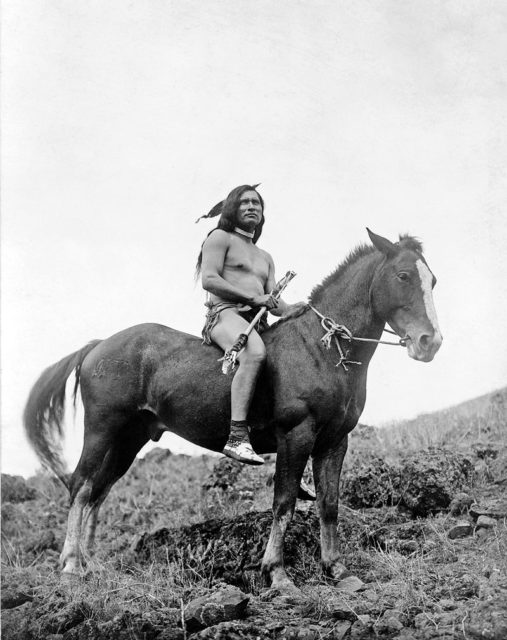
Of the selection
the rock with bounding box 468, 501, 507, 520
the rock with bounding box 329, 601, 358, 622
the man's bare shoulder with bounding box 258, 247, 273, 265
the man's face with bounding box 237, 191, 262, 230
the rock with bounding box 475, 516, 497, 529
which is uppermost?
the man's face with bounding box 237, 191, 262, 230

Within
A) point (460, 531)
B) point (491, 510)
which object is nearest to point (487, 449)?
point (491, 510)

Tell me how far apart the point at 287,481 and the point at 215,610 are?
51.1 inches

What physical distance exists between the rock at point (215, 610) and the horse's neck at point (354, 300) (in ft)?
7.93

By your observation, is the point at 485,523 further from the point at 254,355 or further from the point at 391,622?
the point at 254,355

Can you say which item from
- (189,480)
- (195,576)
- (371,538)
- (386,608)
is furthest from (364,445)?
(386,608)

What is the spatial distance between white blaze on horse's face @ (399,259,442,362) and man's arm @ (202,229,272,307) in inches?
51.5

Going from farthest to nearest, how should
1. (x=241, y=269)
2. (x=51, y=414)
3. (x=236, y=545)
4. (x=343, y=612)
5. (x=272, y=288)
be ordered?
1. (x=51, y=414)
2. (x=272, y=288)
3. (x=241, y=269)
4. (x=236, y=545)
5. (x=343, y=612)

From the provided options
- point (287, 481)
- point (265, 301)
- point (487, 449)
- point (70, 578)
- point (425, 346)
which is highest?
point (265, 301)

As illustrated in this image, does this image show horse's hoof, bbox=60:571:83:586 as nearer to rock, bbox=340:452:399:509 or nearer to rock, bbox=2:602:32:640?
rock, bbox=2:602:32:640

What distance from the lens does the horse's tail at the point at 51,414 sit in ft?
25.8

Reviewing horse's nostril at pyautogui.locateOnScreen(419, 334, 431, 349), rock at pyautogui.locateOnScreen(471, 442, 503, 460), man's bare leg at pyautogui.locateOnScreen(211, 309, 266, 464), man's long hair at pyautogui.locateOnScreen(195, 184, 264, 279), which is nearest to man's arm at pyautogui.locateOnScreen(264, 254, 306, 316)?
man's long hair at pyautogui.locateOnScreen(195, 184, 264, 279)

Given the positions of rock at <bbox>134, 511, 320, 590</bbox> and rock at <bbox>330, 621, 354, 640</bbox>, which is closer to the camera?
rock at <bbox>330, 621, 354, 640</bbox>

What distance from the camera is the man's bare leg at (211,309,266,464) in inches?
240

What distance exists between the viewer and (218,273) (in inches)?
271
